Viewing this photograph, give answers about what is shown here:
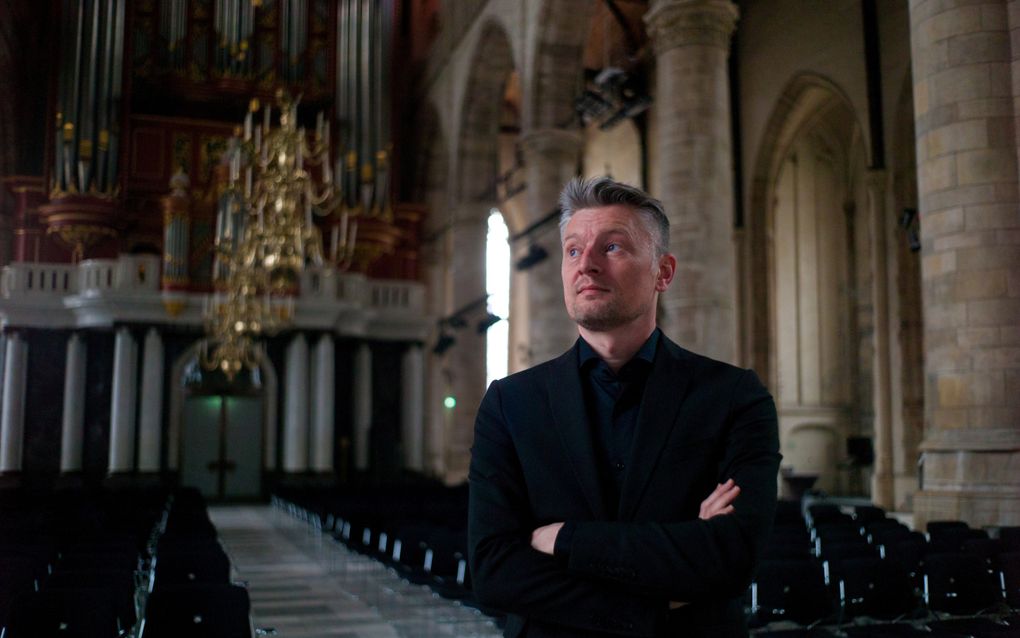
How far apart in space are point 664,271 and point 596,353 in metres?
Answer: 0.23

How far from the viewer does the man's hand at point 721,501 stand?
71.4 inches

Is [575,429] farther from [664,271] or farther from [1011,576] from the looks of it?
[1011,576]

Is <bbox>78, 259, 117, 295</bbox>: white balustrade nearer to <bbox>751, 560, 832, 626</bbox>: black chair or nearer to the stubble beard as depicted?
<bbox>751, 560, 832, 626</bbox>: black chair

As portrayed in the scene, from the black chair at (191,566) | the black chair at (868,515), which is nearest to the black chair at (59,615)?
the black chair at (191,566)

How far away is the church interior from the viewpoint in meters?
9.29

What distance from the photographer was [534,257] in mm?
17422

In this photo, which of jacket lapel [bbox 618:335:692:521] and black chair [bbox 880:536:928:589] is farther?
black chair [bbox 880:536:928:589]

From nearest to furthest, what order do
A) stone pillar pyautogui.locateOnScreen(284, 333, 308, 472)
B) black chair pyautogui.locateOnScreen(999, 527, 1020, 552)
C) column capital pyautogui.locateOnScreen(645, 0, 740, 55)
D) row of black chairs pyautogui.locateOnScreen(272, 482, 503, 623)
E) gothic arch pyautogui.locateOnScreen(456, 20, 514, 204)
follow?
black chair pyautogui.locateOnScreen(999, 527, 1020, 552) → row of black chairs pyautogui.locateOnScreen(272, 482, 503, 623) → column capital pyautogui.locateOnScreen(645, 0, 740, 55) → stone pillar pyautogui.locateOnScreen(284, 333, 308, 472) → gothic arch pyautogui.locateOnScreen(456, 20, 514, 204)

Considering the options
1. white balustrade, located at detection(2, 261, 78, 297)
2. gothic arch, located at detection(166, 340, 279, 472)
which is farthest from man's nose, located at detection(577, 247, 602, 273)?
white balustrade, located at detection(2, 261, 78, 297)

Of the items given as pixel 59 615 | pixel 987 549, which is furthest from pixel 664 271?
pixel 987 549

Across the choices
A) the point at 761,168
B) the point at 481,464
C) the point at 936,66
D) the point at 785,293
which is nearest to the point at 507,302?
the point at 785,293

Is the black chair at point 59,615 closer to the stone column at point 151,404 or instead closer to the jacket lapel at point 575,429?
the jacket lapel at point 575,429

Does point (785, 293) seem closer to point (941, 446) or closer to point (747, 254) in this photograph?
point (747, 254)

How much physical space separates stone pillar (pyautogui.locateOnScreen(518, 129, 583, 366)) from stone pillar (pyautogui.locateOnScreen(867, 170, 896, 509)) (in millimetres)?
6180
